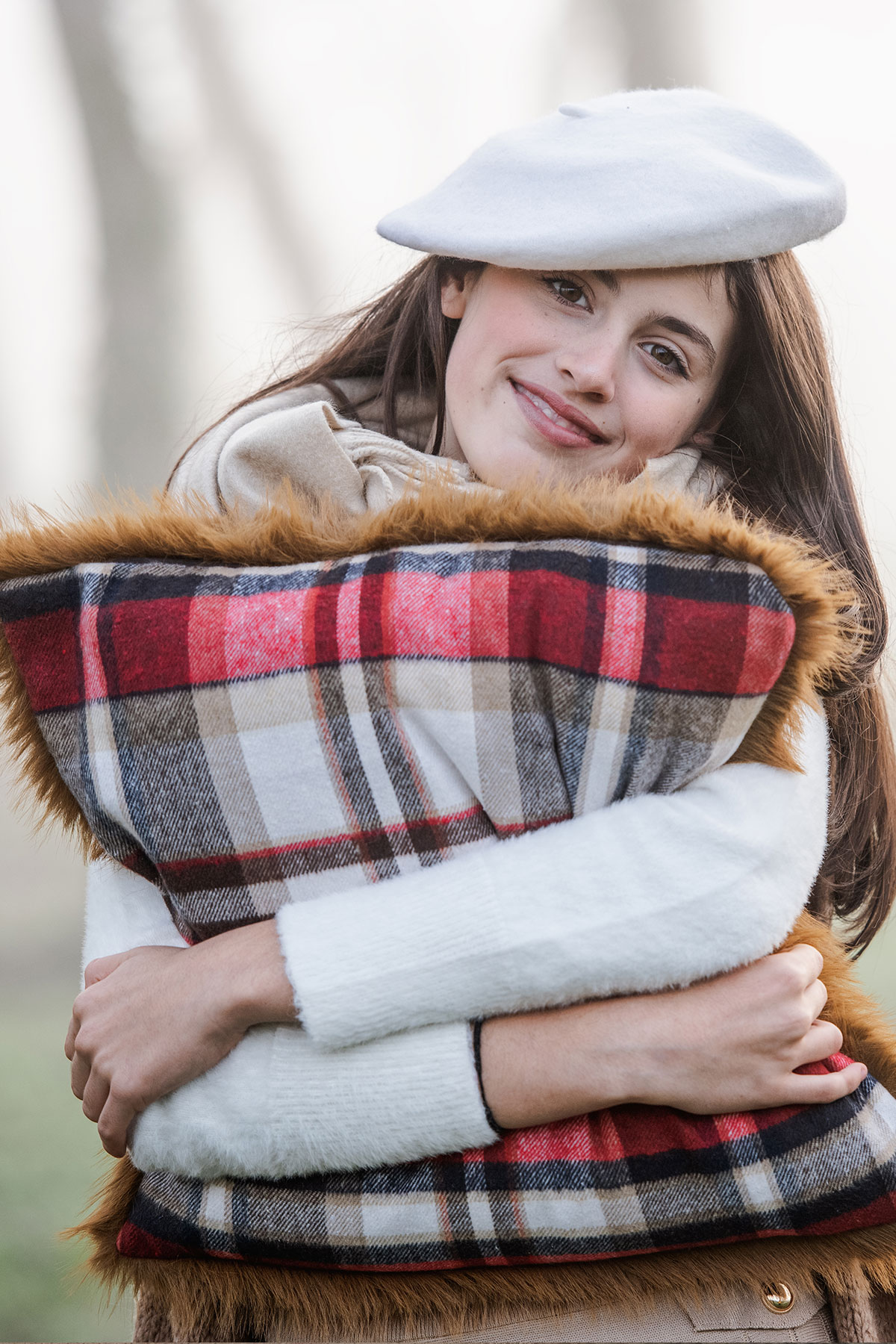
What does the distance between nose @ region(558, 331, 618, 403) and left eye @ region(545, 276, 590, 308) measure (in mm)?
38

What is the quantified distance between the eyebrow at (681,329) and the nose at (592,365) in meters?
0.05

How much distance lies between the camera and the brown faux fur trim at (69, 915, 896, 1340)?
0.65 m

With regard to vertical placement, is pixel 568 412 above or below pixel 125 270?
below

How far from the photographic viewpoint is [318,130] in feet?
5.08

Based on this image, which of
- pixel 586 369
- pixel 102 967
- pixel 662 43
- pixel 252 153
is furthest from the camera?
pixel 252 153

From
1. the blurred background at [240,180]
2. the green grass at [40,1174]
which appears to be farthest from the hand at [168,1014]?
the green grass at [40,1174]

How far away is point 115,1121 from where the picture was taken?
0.70 meters

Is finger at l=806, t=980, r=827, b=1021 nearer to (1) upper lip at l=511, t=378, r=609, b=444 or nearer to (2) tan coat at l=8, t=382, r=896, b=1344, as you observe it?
(2) tan coat at l=8, t=382, r=896, b=1344

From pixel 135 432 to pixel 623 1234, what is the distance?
1.48 meters

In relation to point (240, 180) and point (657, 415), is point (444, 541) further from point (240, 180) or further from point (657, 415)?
point (240, 180)

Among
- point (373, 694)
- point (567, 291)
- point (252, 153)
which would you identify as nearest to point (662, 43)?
point (252, 153)

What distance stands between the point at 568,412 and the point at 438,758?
411 millimetres

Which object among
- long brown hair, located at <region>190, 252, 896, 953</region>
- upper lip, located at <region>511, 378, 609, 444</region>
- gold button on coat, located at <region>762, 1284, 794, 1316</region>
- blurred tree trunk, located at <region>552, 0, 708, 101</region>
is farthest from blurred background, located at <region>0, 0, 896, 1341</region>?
gold button on coat, located at <region>762, 1284, 794, 1316</region>

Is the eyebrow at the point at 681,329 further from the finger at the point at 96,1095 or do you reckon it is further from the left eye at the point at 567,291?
the finger at the point at 96,1095
